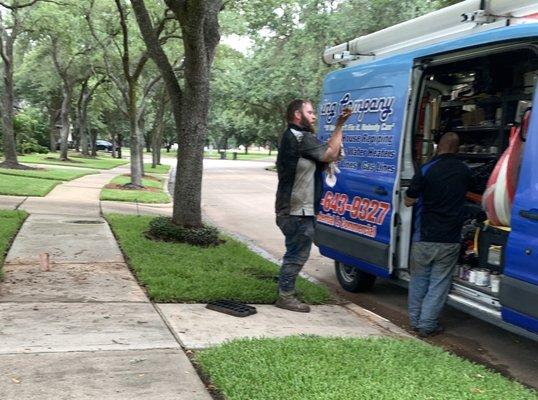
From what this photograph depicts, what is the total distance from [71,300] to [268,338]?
2.04m

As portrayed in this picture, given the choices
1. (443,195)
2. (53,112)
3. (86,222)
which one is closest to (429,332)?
(443,195)

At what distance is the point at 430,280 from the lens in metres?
5.35

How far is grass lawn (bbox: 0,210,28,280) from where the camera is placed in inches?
288

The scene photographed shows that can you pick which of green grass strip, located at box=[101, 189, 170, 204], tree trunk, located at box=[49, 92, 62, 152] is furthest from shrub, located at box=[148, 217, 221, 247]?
tree trunk, located at box=[49, 92, 62, 152]

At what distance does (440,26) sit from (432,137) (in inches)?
51.3

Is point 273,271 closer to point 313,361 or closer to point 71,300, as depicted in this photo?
point 71,300

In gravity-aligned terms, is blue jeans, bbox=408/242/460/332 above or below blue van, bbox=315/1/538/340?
below

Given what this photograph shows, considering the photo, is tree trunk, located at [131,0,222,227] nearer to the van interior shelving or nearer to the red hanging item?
the van interior shelving

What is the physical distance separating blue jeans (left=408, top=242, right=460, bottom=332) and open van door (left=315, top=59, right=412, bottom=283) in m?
0.50

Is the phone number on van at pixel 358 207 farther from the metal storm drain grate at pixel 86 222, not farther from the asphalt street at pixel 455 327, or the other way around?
the metal storm drain grate at pixel 86 222

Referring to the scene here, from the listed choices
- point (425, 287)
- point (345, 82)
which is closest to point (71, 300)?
point (425, 287)

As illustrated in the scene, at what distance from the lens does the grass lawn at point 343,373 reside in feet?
11.7

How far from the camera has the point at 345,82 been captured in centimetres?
686

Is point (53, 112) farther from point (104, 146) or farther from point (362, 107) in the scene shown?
point (362, 107)
